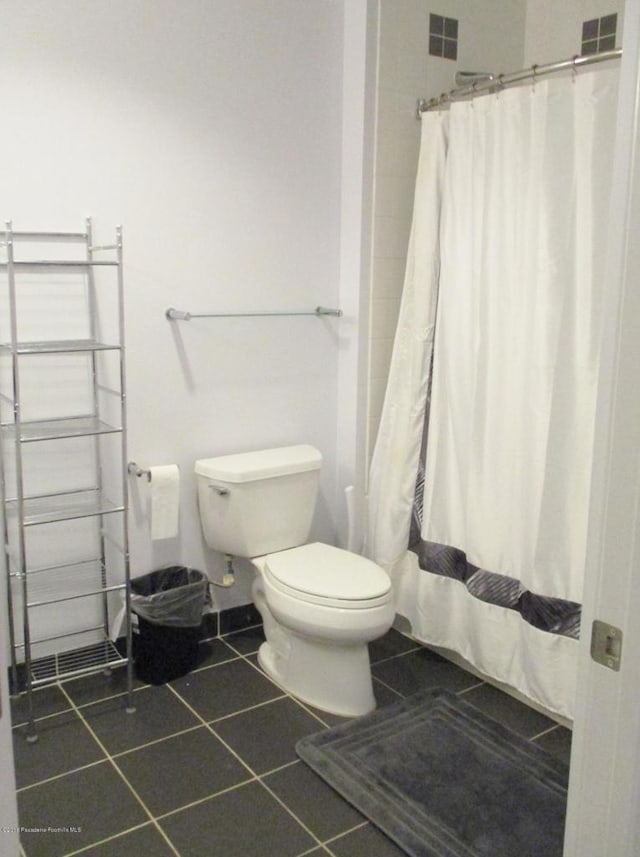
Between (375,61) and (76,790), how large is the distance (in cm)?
256

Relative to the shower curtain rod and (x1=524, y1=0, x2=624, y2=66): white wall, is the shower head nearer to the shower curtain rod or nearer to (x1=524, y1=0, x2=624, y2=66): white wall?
the shower curtain rod

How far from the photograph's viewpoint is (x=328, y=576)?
258cm

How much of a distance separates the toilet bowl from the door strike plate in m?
1.44

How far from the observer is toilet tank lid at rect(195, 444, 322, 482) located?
2.75 m

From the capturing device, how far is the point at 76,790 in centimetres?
216

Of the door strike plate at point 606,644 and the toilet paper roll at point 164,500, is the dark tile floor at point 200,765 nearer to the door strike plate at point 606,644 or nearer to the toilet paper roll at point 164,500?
the toilet paper roll at point 164,500

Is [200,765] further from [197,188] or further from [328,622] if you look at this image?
[197,188]

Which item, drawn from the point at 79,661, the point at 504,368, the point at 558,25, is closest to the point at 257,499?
the point at 79,661

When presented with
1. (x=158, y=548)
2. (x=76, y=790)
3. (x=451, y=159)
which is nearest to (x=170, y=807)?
(x=76, y=790)

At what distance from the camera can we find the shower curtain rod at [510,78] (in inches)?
86.7

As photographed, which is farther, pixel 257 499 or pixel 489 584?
pixel 257 499

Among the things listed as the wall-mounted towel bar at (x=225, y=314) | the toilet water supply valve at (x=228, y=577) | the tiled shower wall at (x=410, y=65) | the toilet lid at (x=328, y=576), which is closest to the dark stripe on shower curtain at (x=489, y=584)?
the toilet lid at (x=328, y=576)

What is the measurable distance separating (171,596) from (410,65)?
2096 millimetres

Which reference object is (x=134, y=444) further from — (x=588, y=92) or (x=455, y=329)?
(x=588, y=92)
